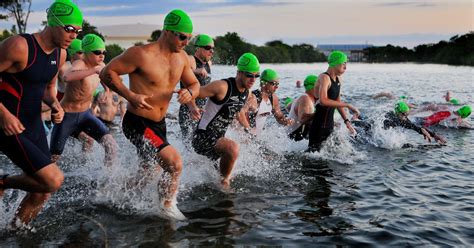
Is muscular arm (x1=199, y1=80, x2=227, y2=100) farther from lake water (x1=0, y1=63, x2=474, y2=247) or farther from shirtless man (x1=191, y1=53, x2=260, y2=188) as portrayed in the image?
lake water (x1=0, y1=63, x2=474, y2=247)

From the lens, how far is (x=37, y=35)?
4.09m

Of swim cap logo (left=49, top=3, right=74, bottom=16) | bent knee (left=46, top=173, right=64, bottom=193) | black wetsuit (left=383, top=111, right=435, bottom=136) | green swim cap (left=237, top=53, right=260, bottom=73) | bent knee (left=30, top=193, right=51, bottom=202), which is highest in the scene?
swim cap logo (left=49, top=3, right=74, bottom=16)

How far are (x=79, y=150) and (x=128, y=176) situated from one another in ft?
13.9

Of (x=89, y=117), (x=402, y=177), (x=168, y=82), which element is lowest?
(x=402, y=177)

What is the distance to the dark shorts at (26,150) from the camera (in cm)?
409

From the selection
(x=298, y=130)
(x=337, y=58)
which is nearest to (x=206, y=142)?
(x=337, y=58)

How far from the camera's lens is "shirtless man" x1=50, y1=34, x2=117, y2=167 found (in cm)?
665

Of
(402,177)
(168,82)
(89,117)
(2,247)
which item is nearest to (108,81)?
(168,82)

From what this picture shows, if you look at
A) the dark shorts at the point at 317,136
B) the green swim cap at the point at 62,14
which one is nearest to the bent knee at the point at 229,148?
the green swim cap at the point at 62,14

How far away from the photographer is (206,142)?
20.1ft

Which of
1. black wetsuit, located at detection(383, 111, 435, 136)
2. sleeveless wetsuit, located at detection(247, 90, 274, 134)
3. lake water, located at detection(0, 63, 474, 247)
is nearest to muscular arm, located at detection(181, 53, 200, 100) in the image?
lake water, located at detection(0, 63, 474, 247)

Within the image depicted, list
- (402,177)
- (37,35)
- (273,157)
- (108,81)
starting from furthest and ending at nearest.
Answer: (273,157) → (402,177) → (108,81) → (37,35)

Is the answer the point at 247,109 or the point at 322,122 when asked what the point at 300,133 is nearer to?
the point at 322,122

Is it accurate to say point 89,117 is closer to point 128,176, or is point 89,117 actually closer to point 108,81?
point 128,176
